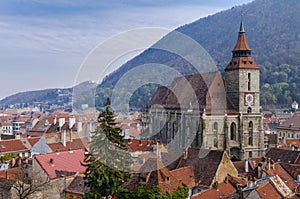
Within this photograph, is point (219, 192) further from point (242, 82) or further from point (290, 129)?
point (290, 129)

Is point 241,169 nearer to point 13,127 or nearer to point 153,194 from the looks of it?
point 153,194

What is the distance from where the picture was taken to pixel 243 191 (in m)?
32.9

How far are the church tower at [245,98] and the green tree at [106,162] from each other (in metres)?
36.2

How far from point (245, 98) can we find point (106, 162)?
39677mm

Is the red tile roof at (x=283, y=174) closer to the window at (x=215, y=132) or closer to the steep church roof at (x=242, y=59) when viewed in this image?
the window at (x=215, y=132)

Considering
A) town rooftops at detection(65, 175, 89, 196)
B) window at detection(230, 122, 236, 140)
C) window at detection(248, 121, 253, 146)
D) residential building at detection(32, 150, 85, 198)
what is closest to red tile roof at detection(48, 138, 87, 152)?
residential building at detection(32, 150, 85, 198)

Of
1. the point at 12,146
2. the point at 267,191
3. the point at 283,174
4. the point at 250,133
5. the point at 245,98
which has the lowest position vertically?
the point at 12,146

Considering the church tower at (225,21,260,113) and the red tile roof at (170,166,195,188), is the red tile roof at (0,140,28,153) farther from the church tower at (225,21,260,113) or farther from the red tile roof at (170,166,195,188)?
the church tower at (225,21,260,113)

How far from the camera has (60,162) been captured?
4534cm

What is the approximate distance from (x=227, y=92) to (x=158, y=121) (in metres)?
16.7

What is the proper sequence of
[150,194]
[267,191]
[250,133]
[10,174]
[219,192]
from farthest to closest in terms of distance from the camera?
[250,133]
[10,174]
[219,192]
[267,191]
[150,194]

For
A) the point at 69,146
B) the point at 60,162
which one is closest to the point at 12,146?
the point at 69,146

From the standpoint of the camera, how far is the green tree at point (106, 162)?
31.4 metres

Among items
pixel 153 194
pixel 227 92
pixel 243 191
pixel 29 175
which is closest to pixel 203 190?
pixel 243 191
